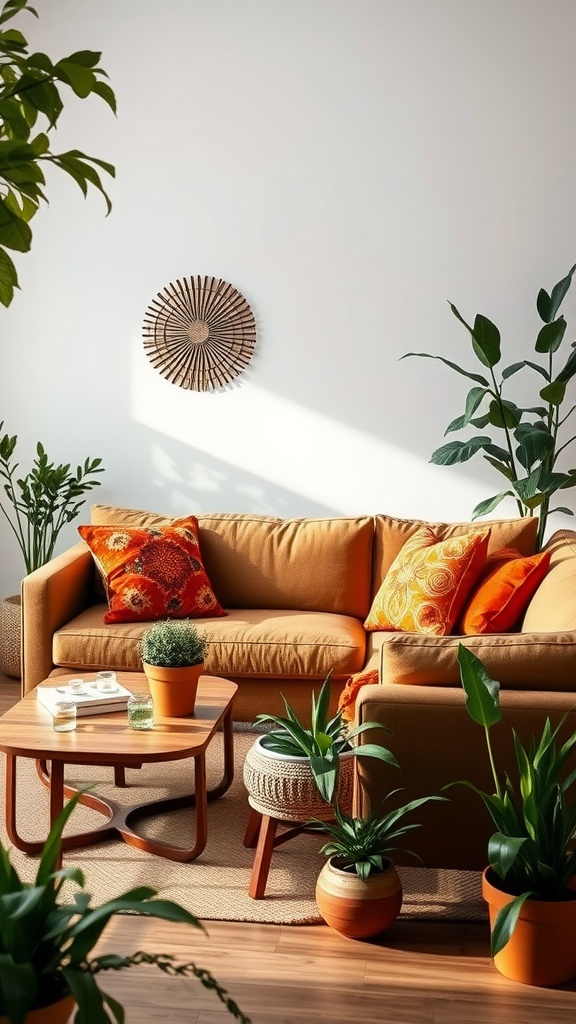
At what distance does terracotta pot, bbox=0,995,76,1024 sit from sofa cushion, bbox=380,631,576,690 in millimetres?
1424

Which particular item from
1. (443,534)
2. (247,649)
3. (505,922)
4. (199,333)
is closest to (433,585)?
(443,534)

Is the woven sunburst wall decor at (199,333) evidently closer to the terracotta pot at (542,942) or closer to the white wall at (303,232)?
the white wall at (303,232)

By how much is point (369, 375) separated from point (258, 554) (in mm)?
1072

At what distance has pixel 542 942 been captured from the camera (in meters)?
2.28

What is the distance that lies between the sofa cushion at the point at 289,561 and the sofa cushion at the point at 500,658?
5.67 ft

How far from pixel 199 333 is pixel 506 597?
2.18m

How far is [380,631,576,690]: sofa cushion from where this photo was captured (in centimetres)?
257

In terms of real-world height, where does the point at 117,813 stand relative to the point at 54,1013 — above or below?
below

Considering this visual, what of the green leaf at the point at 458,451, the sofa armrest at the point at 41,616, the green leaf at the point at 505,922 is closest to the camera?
the green leaf at the point at 505,922

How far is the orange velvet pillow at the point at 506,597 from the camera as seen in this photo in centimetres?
354

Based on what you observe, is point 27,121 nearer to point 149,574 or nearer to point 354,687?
point 354,687

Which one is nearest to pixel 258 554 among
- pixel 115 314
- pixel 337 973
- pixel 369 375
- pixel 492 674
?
pixel 369 375

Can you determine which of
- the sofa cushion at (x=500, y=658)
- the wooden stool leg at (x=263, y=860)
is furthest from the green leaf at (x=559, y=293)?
the wooden stool leg at (x=263, y=860)

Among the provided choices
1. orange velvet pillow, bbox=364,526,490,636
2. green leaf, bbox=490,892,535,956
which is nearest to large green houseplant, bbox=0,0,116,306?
green leaf, bbox=490,892,535,956
